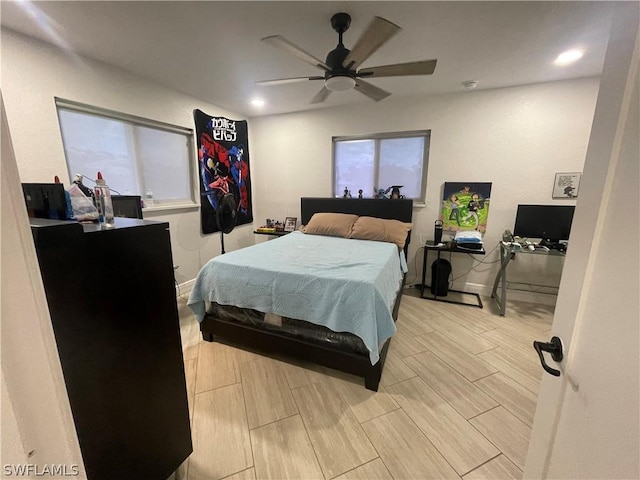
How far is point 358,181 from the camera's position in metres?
3.77

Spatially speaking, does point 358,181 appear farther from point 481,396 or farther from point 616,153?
point 616,153

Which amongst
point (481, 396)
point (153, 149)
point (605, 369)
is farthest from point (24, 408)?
point (153, 149)

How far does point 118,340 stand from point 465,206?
351 centimetres

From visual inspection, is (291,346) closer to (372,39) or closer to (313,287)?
(313,287)

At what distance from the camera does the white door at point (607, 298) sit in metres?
0.47

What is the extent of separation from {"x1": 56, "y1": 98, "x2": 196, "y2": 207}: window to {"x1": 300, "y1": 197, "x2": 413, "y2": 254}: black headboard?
160 cm

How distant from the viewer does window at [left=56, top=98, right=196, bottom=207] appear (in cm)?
233

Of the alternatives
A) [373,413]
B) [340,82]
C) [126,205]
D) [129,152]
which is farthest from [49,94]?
[373,413]

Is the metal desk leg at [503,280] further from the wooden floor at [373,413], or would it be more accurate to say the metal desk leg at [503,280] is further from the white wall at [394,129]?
the wooden floor at [373,413]

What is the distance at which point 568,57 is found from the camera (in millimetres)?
2178

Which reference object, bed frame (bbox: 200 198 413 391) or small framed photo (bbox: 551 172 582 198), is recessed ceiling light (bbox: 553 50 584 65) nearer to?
small framed photo (bbox: 551 172 582 198)

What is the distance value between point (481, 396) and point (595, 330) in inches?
58.5

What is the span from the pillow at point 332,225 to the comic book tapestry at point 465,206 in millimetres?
1181

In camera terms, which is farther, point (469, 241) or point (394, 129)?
point (394, 129)
